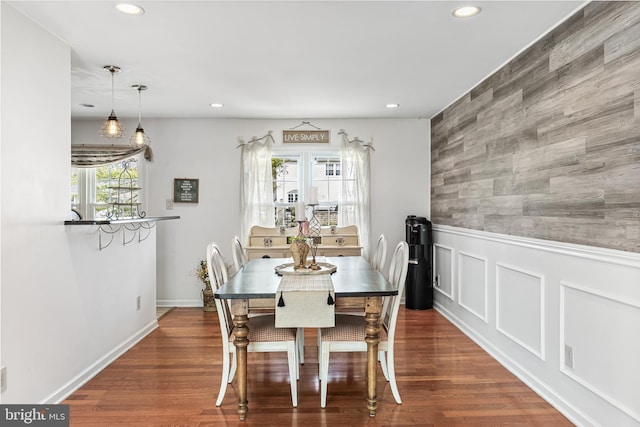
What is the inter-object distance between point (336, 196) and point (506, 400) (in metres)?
3.34

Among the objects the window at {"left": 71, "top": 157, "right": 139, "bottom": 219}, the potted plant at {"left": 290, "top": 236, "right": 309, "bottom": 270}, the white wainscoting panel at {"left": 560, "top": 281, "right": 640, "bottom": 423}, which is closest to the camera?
the white wainscoting panel at {"left": 560, "top": 281, "right": 640, "bottom": 423}

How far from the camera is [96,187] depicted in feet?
17.4

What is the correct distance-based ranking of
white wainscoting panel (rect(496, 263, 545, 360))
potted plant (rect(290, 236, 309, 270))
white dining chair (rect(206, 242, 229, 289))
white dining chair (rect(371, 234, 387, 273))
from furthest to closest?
white dining chair (rect(371, 234, 387, 273)) → potted plant (rect(290, 236, 309, 270)) → white wainscoting panel (rect(496, 263, 545, 360)) → white dining chair (rect(206, 242, 229, 289))

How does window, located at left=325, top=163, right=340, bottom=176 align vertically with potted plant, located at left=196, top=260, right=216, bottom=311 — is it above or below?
above

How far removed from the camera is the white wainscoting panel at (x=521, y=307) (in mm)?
2820

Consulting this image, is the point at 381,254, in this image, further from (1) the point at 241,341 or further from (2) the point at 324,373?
(1) the point at 241,341

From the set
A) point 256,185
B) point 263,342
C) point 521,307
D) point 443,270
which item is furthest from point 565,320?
point 256,185

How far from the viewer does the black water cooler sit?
16.5ft

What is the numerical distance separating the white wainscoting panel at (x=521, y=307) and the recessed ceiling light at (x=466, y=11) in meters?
1.75

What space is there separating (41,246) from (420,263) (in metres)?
3.85

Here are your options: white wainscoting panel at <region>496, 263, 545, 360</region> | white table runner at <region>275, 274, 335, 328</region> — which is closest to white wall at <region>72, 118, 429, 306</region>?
white wainscoting panel at <region>496, 263, 545, 360</region>

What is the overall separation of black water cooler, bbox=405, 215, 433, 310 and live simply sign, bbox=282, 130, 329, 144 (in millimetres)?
1601

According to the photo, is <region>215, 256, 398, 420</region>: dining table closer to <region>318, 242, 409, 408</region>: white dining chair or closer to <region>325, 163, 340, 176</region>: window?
<region>318, 242, 409, 408</region>: white dining chair

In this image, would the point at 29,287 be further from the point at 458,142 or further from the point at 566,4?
the point at 458,142
